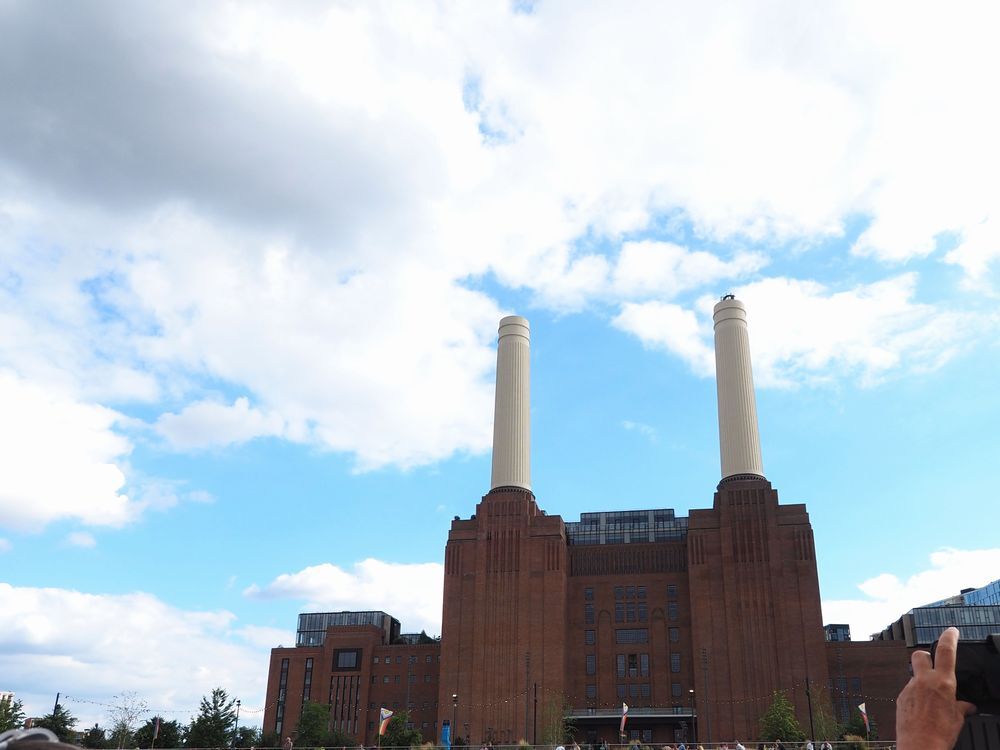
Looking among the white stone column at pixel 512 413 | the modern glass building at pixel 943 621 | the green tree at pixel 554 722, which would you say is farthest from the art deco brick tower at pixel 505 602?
the modern glass building at pixel 943 621

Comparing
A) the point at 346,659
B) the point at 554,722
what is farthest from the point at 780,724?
the point at 346,659

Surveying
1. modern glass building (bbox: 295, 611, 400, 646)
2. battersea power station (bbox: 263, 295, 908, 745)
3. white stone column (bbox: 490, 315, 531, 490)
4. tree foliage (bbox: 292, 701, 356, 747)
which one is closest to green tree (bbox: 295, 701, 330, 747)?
tree foliage (bbox: 292, 701, 356, 747)

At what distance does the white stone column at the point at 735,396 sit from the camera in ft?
345

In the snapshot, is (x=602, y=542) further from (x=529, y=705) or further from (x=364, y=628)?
(x=364, y=628)

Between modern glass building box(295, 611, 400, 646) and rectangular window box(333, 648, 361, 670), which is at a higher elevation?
modern glass building box(295, 611, 400, 646)

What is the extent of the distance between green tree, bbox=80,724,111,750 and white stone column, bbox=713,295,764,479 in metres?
71.2

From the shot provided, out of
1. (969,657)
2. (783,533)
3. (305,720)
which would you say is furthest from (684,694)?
(969,657)

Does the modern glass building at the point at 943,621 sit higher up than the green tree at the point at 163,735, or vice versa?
the modern glass building at the point at 943,621

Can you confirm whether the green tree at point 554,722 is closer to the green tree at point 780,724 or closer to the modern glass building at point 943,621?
the green tree at point 780,724

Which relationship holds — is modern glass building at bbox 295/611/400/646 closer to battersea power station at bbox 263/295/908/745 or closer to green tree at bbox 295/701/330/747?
battersea power station at bbox 263/295/908/745

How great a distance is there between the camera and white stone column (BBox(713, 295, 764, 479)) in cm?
10525

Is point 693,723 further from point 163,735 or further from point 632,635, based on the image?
point 163,735

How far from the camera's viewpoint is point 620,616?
10462 cm

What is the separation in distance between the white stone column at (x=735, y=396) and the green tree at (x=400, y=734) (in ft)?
150
